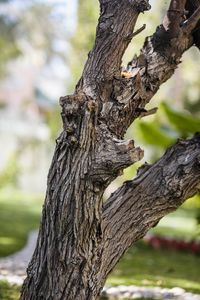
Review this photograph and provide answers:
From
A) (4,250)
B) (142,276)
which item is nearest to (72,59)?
(4,250)

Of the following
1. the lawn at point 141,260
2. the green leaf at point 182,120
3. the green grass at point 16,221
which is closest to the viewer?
the lawn at point 141,260

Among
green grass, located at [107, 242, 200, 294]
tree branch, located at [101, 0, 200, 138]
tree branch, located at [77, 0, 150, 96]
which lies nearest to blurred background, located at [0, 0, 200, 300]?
green grass, located at [107, 242, 200, 294]

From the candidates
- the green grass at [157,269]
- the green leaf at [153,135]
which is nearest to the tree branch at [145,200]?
the green grass at [157,269]

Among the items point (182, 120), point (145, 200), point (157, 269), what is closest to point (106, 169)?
point (145, 200)

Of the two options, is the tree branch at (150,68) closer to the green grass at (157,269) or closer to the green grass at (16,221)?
the green grass at (157,269)

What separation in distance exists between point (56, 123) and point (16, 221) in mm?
8563

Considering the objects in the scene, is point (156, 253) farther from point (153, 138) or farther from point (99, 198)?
point (99, 198)

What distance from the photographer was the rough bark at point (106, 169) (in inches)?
192

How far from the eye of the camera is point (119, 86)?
5.13 m

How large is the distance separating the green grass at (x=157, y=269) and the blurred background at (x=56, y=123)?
2 centimetres

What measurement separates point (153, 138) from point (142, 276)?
5393 millimetres

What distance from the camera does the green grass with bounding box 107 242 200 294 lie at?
895 cm

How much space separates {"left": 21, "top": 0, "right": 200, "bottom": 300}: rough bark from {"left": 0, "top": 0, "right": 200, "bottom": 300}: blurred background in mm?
1003

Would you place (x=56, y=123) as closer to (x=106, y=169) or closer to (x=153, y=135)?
(x=153, y=135)
